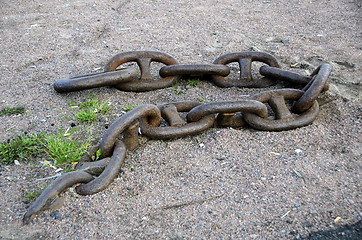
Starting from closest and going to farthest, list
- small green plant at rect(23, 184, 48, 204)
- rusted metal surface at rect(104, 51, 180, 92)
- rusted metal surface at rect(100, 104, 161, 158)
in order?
1. small green plant at rect(23, 184, 48, 204)
2. rusted metal surface at rect(100, 104, 161, 158)
3. rusted metal surface at rect(104, 51, 180, 92)

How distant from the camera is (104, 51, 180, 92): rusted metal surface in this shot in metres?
3.85

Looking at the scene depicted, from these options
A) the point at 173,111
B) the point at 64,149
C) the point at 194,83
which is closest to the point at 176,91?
the point at 194,83

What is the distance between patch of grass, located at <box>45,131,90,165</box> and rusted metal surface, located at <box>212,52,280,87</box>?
173 centimetres

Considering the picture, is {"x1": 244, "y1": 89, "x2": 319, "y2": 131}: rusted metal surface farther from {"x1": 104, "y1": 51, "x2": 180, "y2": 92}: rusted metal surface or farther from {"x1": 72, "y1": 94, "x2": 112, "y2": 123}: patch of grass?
{"x1": 72, "y1": 94, "x2": 112, "y2": 123}: patch of grass

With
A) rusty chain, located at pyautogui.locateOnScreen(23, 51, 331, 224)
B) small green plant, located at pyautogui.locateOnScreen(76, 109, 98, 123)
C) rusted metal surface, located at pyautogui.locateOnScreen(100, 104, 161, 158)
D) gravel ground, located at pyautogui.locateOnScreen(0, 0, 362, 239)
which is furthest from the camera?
small green plant, located at pyautogui.locateOnScreen(76, 109, 98, 123)

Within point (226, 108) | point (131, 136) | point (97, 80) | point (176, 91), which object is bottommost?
point (176, 91)

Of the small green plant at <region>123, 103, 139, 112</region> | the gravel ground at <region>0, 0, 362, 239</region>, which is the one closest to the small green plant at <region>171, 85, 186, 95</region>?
the gravel ground at <region>0, 0, 362, 239</region>

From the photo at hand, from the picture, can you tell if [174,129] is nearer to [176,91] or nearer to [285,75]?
[176,91]

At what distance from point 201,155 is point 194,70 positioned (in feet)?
3.81

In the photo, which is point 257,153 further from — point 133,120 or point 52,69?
point 52,69

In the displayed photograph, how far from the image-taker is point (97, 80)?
11.6 ft

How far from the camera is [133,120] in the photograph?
111 inches

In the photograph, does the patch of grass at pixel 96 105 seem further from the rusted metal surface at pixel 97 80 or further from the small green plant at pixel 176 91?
the small green plant at pixel 176 91

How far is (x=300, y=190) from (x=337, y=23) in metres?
4.21
